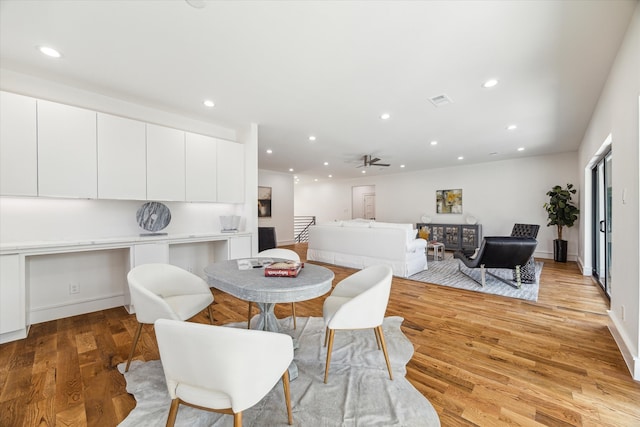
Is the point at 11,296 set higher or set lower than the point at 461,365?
higher

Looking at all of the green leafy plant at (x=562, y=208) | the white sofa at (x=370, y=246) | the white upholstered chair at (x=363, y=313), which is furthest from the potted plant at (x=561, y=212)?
the white upholstered chair at (x=363, y=313)

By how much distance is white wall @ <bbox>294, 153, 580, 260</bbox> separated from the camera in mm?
6570

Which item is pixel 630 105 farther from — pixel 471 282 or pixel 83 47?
pixel 83 47

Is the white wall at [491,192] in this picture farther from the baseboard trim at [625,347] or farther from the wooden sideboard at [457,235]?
the baseboard trim at [625,347]

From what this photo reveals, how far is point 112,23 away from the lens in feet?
6.27

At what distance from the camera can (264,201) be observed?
28.2ft

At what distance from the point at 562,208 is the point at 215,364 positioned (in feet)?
24.8

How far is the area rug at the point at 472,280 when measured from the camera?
3771mm

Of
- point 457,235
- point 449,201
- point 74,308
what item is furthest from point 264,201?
point 457,235

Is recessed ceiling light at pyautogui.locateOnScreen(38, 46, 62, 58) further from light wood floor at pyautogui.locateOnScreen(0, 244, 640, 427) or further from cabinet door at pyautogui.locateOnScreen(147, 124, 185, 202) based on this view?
light wood floor at pyautogui.locateOnScreen(0, 244, 640, 427)

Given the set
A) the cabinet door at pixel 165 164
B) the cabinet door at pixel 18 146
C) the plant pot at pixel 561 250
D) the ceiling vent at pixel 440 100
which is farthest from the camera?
the plant pot at pixel 561 250

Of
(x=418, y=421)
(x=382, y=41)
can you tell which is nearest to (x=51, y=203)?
(x=382, y=41)

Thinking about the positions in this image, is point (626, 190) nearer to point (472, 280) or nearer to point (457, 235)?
point (472, 280)

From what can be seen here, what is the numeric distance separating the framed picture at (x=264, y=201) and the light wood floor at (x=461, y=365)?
535cm
